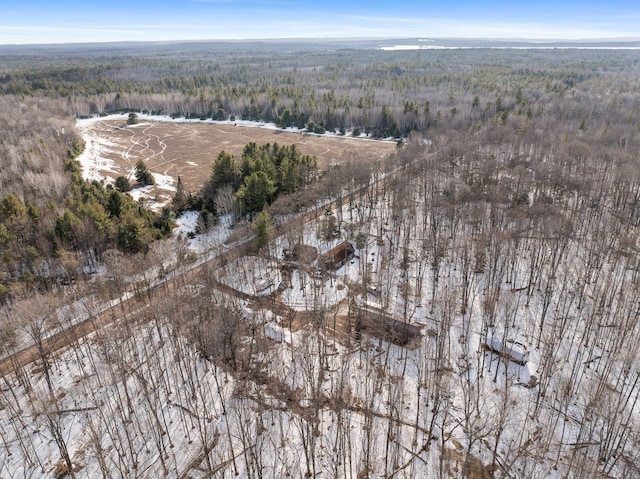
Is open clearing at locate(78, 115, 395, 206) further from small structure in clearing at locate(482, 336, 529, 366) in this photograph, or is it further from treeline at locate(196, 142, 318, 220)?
small structure in clearing at locate(482, 336, 529, 366)

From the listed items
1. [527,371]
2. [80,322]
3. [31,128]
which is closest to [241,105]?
[31,128]

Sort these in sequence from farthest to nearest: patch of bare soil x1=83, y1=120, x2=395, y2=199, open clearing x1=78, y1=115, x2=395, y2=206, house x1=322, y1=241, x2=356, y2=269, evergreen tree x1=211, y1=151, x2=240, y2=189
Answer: patch of bare soil x1=83, y1=120, x2=395, y2=199
open clearing x1=78, y1=115, x2=395, y2=206
evergreen tree x1=211, y1=151, x2=240, y2=189
house x1=322, y1=241, x2=356, y2=269

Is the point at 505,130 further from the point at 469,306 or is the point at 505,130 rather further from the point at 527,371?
the point at 527,371

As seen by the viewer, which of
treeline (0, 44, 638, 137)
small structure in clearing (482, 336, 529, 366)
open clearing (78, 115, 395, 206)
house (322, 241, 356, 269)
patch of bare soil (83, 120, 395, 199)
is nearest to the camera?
small structure in clearing (482, 336, 529, 366)

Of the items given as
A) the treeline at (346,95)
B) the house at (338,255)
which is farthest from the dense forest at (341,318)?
the treeline at (346,95)

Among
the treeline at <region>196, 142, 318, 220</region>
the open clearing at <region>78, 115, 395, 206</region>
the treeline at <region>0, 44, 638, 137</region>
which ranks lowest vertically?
the open clearing at <region>78, 115, 395, 206</region>

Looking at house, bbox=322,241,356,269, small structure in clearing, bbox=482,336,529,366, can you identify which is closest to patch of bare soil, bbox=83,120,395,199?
house, bbox=322,241,356,269

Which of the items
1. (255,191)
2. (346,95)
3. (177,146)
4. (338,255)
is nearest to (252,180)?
(255,191)

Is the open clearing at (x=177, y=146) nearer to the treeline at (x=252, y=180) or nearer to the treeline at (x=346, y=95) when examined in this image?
the treeline at (x=346, y=95)
